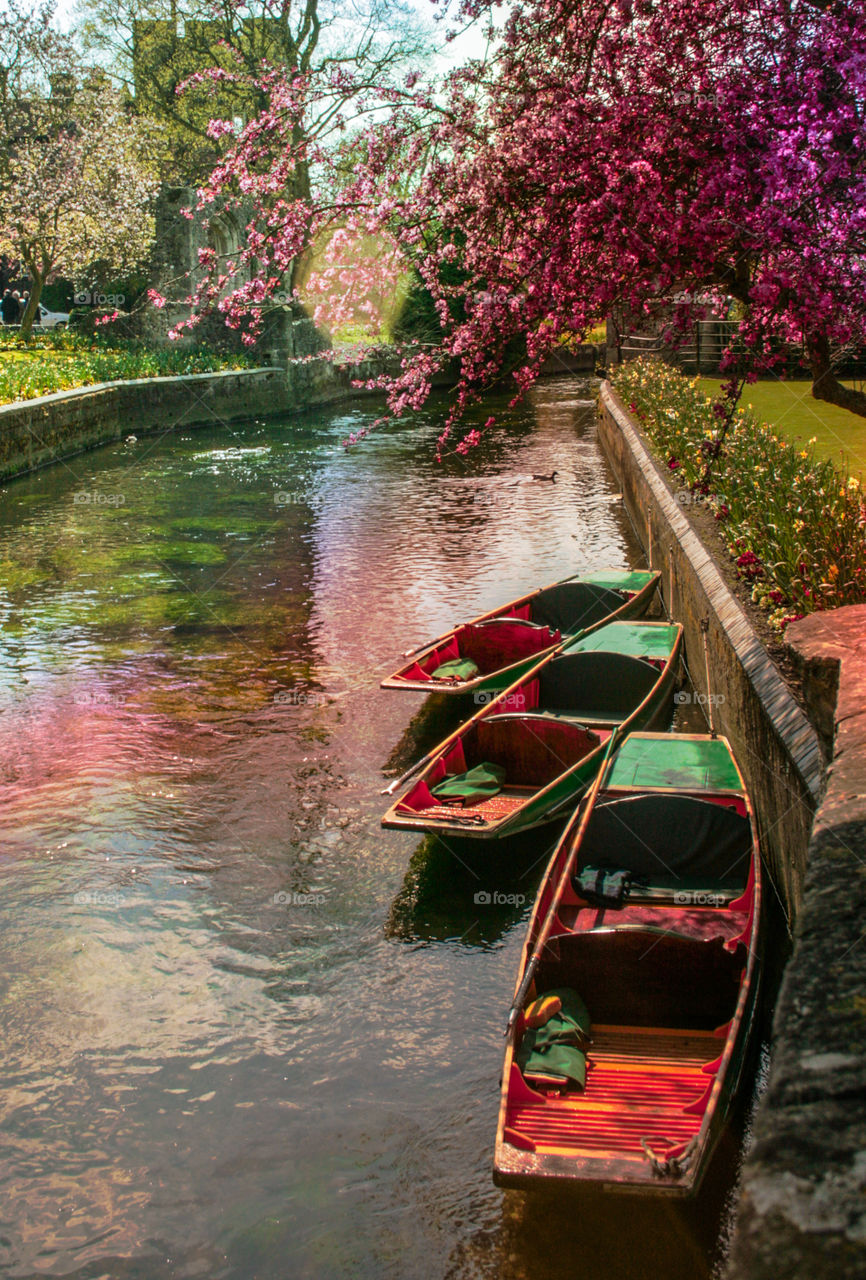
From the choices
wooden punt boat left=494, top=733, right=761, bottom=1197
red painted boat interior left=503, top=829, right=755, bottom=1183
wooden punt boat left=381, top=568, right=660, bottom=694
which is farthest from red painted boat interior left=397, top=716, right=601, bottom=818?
red painted boat interior left=503, top=829, right=755, bottom=1183

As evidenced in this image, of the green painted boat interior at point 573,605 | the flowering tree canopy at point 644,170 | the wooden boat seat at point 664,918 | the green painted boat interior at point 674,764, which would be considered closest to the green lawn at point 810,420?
the green painted boat interior at point 573,605

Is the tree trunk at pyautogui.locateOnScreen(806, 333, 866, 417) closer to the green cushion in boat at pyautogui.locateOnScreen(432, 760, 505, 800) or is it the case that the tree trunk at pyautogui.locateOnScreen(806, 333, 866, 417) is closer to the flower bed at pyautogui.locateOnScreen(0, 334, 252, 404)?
the green cushion in boat at pyautogui.locateOnScreen(432, 760, 505, 800)

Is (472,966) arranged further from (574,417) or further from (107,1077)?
(574,417)

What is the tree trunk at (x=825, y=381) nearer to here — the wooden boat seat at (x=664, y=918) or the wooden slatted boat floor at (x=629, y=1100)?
the wooden boat seat at (x=664, y=918)

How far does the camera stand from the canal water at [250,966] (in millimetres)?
4918

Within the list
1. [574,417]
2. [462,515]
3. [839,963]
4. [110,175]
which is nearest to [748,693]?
[839,963]

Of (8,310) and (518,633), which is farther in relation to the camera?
(8,310)

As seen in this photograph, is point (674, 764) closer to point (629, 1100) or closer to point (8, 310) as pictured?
point (629, 1100)

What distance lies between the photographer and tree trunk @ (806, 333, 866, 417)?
6.67m

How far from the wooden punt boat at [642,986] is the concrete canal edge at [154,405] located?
19.4 meters

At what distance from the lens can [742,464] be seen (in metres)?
12.4

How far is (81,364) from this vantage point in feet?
99.8

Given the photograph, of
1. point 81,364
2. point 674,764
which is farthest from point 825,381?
point 81,364

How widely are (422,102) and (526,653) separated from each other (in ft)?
18.0
